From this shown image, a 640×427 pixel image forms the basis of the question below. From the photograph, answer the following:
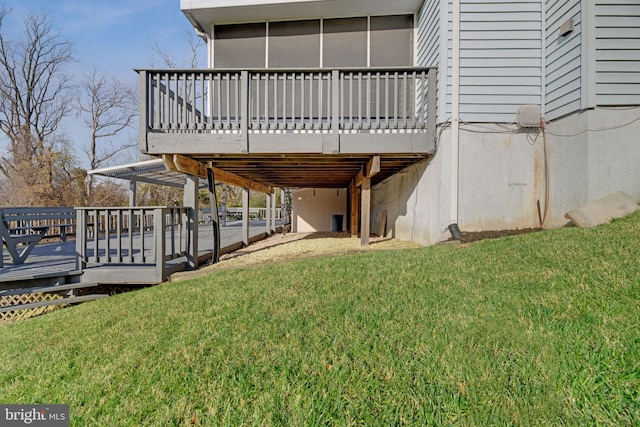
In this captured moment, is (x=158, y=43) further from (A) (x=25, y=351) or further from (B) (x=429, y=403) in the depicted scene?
(B) (x=429, y=403)

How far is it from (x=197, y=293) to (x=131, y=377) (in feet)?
4.79

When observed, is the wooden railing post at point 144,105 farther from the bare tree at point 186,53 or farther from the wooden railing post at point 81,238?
the bare tree at point 186,53

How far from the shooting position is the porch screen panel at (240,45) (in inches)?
283

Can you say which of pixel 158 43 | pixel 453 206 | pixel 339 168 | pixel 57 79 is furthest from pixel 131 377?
pixel 57 79

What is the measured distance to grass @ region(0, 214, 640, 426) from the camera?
1.46 m

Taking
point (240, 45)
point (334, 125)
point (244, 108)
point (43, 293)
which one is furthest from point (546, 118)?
point (43, 293)

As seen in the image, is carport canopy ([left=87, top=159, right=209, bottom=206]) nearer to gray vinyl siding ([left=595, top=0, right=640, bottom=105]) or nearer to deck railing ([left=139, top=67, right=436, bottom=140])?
deck railing ([left=139, top=67, right=436, bottom=140])

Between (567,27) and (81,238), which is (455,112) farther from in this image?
(81,238)

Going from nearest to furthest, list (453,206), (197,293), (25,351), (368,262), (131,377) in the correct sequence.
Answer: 1. (131,377)
2. (25,351)
3. (197,293)
4. (368,262)
5. (453,206)

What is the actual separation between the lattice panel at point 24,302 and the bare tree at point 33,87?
51.6 feet

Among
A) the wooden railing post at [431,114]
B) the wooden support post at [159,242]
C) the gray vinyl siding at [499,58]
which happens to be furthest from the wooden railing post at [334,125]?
the wooden support post at [159,242]

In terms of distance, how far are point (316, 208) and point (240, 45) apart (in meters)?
6.91

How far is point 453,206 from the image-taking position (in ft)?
16.5

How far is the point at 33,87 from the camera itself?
1858 centimetres
